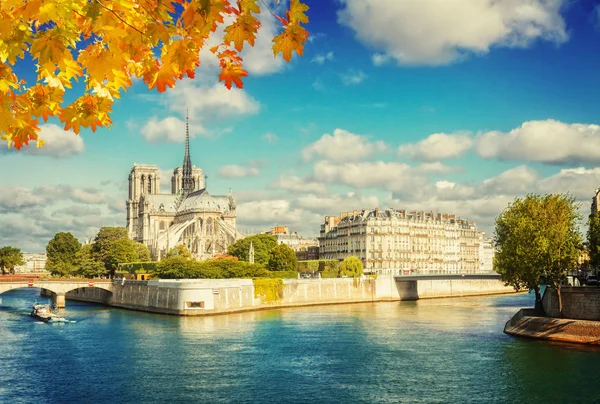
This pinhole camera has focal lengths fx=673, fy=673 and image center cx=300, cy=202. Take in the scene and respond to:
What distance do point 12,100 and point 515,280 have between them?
153 ft

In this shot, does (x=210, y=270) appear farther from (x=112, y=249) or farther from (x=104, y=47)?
(x=104, y=47)

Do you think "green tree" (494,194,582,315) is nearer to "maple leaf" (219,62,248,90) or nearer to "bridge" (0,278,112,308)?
"maple leaf" (219,62,248,90)

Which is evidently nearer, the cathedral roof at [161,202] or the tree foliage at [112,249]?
the tree foliage at [112,249]

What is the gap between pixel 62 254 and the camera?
342 ft

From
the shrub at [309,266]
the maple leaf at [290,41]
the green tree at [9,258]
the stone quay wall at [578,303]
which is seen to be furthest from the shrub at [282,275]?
the maple leaf at [290,41]

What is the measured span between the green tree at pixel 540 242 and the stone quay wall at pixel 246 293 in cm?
2908

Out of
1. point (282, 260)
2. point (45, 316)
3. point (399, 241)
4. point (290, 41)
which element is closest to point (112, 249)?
point (282, 260)

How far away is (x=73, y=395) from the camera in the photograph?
29344 mm

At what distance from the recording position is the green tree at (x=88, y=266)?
98.9 metres

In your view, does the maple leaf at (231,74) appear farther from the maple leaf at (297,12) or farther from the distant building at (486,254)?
the distant building at (486,254)

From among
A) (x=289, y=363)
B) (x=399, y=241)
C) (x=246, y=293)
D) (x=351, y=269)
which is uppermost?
(x=399, y=241)

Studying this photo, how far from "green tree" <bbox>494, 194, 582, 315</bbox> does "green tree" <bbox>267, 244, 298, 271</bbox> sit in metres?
45.8

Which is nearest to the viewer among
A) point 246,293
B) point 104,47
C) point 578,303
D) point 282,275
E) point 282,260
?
point 104,47

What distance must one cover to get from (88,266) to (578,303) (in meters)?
74.0
